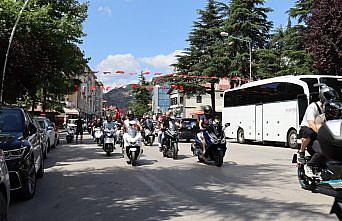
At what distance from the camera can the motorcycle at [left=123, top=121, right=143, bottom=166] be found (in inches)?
500

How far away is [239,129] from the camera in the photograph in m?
27.2

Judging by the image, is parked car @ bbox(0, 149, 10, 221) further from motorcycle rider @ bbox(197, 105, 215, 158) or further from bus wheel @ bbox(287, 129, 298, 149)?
bus wheel @ bbox(287, 129, 298, 149)

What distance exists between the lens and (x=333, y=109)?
6770 mm

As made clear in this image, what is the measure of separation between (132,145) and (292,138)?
11.0 m

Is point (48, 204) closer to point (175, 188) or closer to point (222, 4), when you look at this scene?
point (175, 188)

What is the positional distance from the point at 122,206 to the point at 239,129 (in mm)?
21014

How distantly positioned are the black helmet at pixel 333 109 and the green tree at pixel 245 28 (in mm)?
33721

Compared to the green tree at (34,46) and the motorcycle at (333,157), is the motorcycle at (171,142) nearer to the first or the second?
the motorcycle at (333,157)

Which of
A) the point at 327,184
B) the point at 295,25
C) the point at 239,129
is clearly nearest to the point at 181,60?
the point at 295,25

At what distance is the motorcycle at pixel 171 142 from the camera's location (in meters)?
14.9

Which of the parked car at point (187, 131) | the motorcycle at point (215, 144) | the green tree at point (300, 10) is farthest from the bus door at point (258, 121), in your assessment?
the green tree at point (300, 10)

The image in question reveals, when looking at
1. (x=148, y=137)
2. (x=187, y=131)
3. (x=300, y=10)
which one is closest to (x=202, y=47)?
(x=300, y=10)

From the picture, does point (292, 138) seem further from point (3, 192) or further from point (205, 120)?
point (3, 192)

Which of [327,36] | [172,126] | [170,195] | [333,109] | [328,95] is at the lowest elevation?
[170,195]
